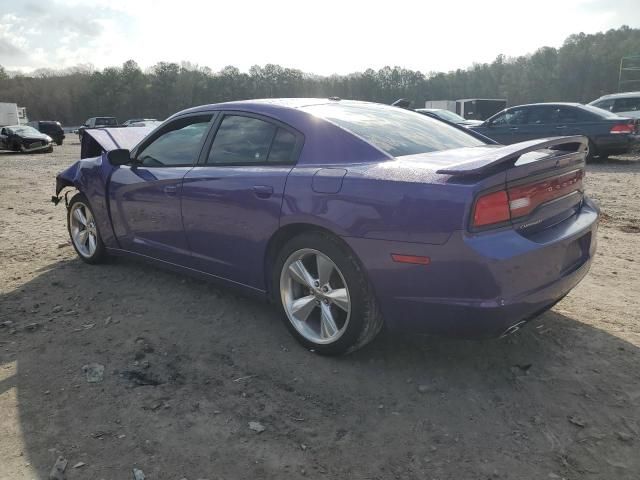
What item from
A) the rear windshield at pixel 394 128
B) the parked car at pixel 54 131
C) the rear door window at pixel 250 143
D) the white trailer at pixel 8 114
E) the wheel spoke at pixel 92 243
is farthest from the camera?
the white trailer at pixel 8 114

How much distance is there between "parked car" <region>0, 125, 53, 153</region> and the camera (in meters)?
22.7

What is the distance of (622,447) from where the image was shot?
2.23 m

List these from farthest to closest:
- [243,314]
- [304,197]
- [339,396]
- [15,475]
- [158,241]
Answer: [158,241], [243,314], [304,197], [339,396], [15,475]

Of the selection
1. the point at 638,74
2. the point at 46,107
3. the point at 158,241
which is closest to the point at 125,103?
the point at 46,107

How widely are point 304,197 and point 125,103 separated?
91684mm

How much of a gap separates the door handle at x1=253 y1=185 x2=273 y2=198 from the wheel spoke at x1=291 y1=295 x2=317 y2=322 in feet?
2.19

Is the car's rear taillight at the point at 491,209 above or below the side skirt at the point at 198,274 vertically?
above

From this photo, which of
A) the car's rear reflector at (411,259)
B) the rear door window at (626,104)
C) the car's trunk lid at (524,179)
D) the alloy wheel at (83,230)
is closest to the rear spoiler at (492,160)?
the car's trunk lid at (524,179)

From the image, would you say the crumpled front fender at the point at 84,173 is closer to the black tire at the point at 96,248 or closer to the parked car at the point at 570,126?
the black tire at the point at 96,248

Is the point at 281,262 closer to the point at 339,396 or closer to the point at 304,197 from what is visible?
the point at 304,197

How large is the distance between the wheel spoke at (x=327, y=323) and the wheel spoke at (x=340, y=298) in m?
0.08

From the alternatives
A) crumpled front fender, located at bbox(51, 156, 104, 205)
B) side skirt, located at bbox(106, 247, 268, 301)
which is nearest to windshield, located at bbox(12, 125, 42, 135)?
crumpled front fender, located at bbox(51, 156, 104, 205)

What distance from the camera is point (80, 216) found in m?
5.14

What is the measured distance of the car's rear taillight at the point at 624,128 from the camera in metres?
11.7
